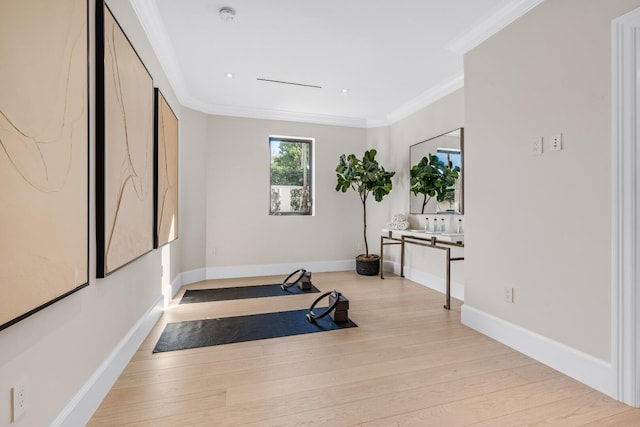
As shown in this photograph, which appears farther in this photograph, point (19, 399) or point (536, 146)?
point (536, 146)

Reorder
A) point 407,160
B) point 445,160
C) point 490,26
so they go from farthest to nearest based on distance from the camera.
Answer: point 407,160 → point 445,160 → point 490,26

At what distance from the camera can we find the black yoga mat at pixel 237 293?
12.0 feet

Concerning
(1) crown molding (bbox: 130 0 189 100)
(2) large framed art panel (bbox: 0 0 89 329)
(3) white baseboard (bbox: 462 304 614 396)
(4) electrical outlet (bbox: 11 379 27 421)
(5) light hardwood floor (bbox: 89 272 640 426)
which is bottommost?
(5) light hardwood floor (bbox: 89 272 640 426)

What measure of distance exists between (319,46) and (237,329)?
2.73 meters

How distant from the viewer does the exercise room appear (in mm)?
1206

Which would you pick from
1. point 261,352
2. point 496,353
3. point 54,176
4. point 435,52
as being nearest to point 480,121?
point 435,52

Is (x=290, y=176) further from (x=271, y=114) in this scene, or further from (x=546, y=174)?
(x=546, y=174)

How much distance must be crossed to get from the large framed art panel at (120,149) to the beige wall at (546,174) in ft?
8.92

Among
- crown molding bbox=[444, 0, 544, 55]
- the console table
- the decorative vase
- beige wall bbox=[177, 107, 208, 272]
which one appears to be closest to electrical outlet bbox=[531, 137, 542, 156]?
crown molding bbox=[444, 0, 544, 55]

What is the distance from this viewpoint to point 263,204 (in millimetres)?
4863

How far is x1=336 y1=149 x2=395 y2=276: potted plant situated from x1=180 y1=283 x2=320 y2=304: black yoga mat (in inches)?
43.7

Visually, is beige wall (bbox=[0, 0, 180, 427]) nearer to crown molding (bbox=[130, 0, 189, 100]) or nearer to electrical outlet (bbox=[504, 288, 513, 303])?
crown molding (bbox=[130, 0, 189, 100])

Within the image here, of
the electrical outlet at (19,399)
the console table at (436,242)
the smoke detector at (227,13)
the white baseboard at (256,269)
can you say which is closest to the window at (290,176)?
the white baseboard at (256,269)

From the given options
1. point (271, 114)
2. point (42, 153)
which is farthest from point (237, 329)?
point (271, 114)
